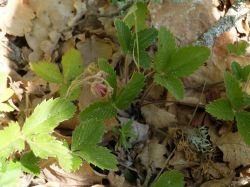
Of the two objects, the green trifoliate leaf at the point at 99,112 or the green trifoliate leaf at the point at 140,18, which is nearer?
the green trifoliate leaf at the point at 99,112

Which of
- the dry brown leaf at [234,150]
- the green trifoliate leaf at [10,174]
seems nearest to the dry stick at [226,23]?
the dry brown leaf at [234,150]

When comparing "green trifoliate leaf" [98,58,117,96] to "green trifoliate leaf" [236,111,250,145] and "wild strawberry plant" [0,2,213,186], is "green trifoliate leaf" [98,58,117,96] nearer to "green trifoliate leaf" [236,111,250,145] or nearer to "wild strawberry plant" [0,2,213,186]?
"wild strawberry plant" [0,2,213,186]

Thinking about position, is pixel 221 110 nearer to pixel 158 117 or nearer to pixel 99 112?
pixel 158 117

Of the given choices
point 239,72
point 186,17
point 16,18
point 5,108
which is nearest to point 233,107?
point 239,72

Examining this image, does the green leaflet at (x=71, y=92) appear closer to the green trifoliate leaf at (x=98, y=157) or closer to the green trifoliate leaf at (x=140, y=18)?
the green trifoliate leaf at (x=98, y=157)

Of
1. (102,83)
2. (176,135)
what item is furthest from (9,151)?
(176,135)
